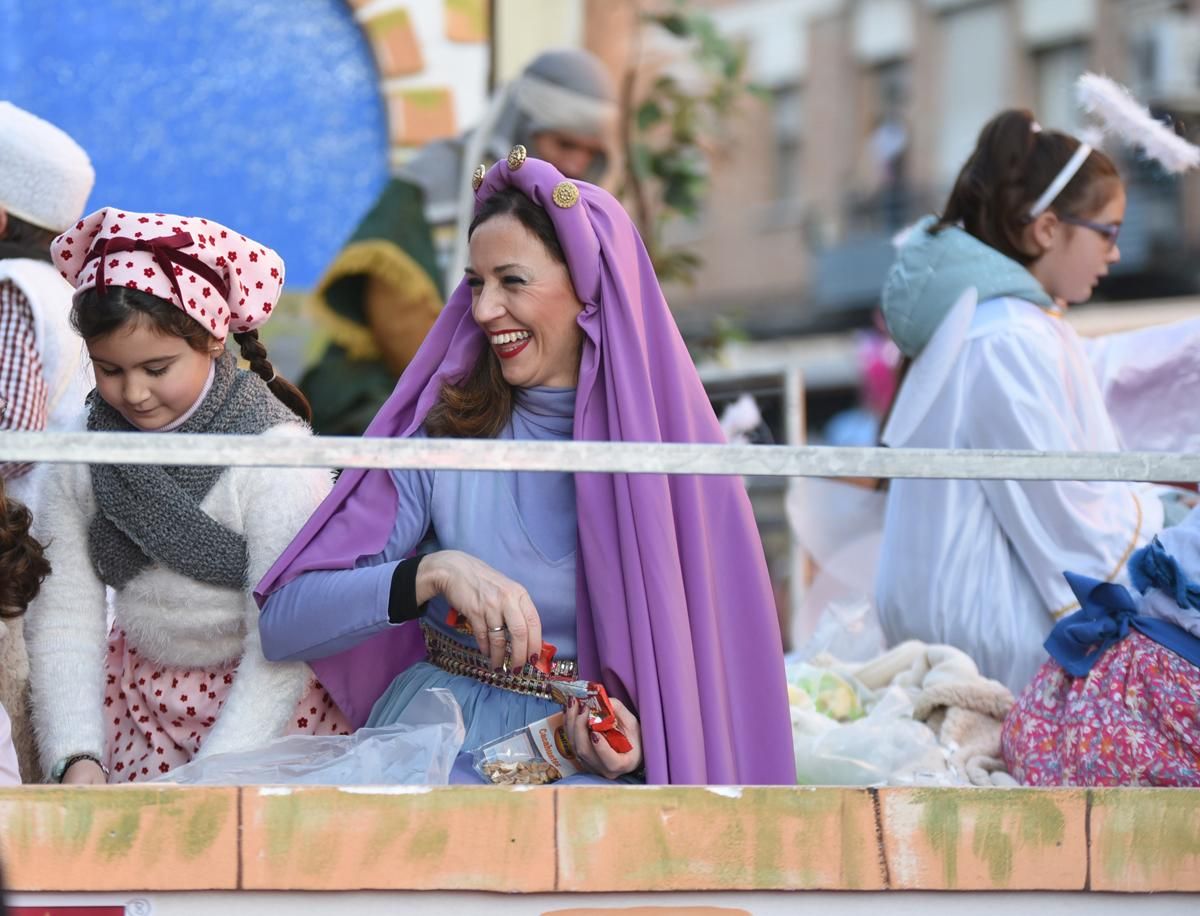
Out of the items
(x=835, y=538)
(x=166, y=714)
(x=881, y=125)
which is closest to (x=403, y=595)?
(x=166, y=714)

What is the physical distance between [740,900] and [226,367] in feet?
4.39

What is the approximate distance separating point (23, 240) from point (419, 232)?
1.96 metres

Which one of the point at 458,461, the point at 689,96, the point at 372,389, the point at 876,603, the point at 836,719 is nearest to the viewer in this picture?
the point at 458,461

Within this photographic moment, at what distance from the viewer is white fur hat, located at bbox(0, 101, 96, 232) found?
3.71 m

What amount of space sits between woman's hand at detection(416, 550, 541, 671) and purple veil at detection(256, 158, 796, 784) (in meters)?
0.17

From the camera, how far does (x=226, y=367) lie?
3100 millimetres

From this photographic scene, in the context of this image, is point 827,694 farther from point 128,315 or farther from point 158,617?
point 128,315

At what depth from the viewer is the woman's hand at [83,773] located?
2871mm

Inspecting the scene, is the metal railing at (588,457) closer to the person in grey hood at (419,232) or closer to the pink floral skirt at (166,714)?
the pink floral skirt at (166,714)

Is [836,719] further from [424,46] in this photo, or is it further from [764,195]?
[764,195]

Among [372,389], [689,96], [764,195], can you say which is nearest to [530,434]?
[372,389]

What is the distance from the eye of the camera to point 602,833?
7.61 ft

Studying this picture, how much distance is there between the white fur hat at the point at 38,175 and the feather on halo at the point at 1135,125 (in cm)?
242

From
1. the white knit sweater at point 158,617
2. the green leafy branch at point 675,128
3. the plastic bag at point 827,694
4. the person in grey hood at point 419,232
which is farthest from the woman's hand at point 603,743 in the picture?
the green leafy branch at point 675,128
